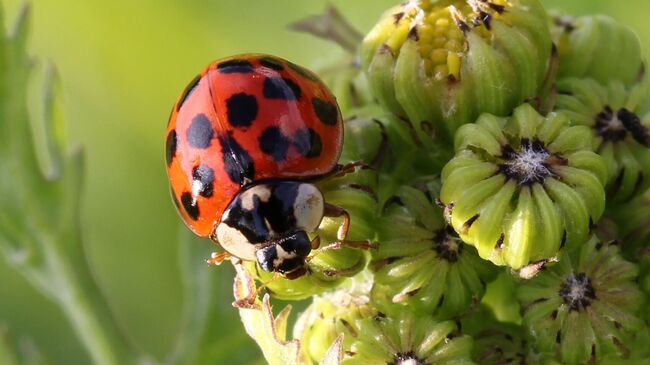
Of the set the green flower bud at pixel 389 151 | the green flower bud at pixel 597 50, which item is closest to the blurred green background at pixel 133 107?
the green flower bud at pixel 597 50

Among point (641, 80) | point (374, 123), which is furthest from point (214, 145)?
point (641, 80)

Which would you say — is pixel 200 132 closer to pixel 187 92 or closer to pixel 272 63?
pixel 187 92

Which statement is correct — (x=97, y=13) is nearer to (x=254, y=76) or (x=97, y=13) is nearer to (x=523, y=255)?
(x=254, y=76)

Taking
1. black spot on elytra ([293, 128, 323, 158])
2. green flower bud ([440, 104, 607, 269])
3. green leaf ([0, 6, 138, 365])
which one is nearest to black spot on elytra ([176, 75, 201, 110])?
black spot on elytra ([293, 128, 323, 158])

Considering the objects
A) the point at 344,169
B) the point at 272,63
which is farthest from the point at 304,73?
the point at 344,169

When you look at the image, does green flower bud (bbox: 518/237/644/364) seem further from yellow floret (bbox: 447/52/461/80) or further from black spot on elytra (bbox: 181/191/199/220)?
black spot on elytra (bbox: 181/191/199/220)
